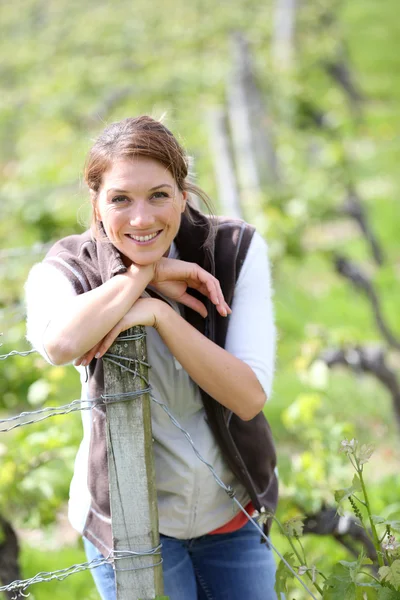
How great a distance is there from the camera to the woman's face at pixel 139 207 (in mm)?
1870

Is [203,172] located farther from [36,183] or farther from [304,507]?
[304,507]

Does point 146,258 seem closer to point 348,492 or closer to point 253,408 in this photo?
point 253,408

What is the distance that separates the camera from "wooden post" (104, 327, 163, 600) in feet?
6.02

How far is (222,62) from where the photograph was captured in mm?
9906

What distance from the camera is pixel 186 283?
6.59 ft

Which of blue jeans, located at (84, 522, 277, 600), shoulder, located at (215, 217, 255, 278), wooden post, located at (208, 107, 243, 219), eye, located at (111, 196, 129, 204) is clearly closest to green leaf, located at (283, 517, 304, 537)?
blue jeans, located at (84, 522, 277, 600)

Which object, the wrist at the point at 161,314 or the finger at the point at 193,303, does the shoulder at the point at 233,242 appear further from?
the wrist at the point at 161,314

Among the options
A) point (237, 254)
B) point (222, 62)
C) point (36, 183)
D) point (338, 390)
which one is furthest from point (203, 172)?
point (237, 254)

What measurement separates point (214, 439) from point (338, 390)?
14.8 feet

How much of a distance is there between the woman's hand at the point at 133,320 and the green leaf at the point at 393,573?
0.70 meters

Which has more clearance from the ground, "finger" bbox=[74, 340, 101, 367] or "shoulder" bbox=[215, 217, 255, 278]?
"shoulder" bbox=[215, 217, 255, 278]

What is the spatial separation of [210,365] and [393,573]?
0.58 m

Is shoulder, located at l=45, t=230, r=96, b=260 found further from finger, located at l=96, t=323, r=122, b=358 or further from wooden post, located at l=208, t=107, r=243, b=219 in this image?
wooden post, located at l=208, t=107, r=243, b=219

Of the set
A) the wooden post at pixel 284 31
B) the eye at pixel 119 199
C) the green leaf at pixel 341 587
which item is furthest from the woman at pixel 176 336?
the wooden post at pixel 284 31
